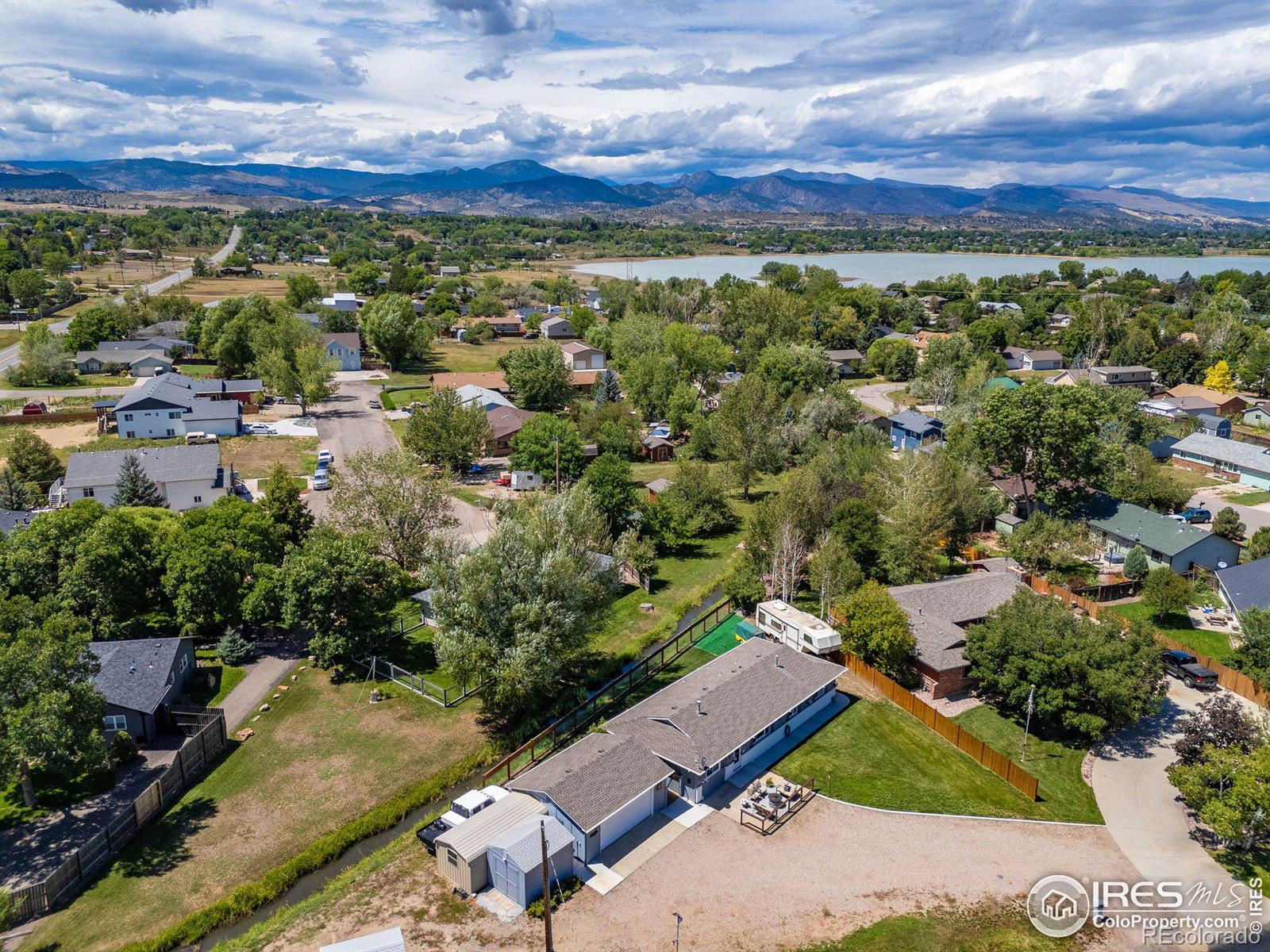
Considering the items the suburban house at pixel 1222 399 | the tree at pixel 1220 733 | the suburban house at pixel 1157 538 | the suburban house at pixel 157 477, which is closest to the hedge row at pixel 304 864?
the tree at pixel 1220 733

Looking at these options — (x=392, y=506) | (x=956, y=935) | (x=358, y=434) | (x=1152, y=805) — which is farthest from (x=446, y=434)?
(x=1152, y=805)

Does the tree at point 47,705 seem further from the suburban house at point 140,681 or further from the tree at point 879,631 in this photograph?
the tree at point 879,631

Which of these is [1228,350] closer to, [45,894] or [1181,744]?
[1181,744]

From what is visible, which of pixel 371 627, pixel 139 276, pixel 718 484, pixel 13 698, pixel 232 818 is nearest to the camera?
pixel 13 698

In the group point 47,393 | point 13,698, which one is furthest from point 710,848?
point 47,393

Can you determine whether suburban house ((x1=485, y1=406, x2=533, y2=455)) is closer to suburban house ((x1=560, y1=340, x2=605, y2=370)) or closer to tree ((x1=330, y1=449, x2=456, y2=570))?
tree ((x1=330, y1=449, x2=456, y2=570))

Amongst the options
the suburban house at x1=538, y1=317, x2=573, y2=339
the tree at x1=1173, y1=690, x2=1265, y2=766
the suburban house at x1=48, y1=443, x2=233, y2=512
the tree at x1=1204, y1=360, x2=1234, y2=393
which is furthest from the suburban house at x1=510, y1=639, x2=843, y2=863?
the suburban house at x1=538, y1=317, x2=573, y2=339
